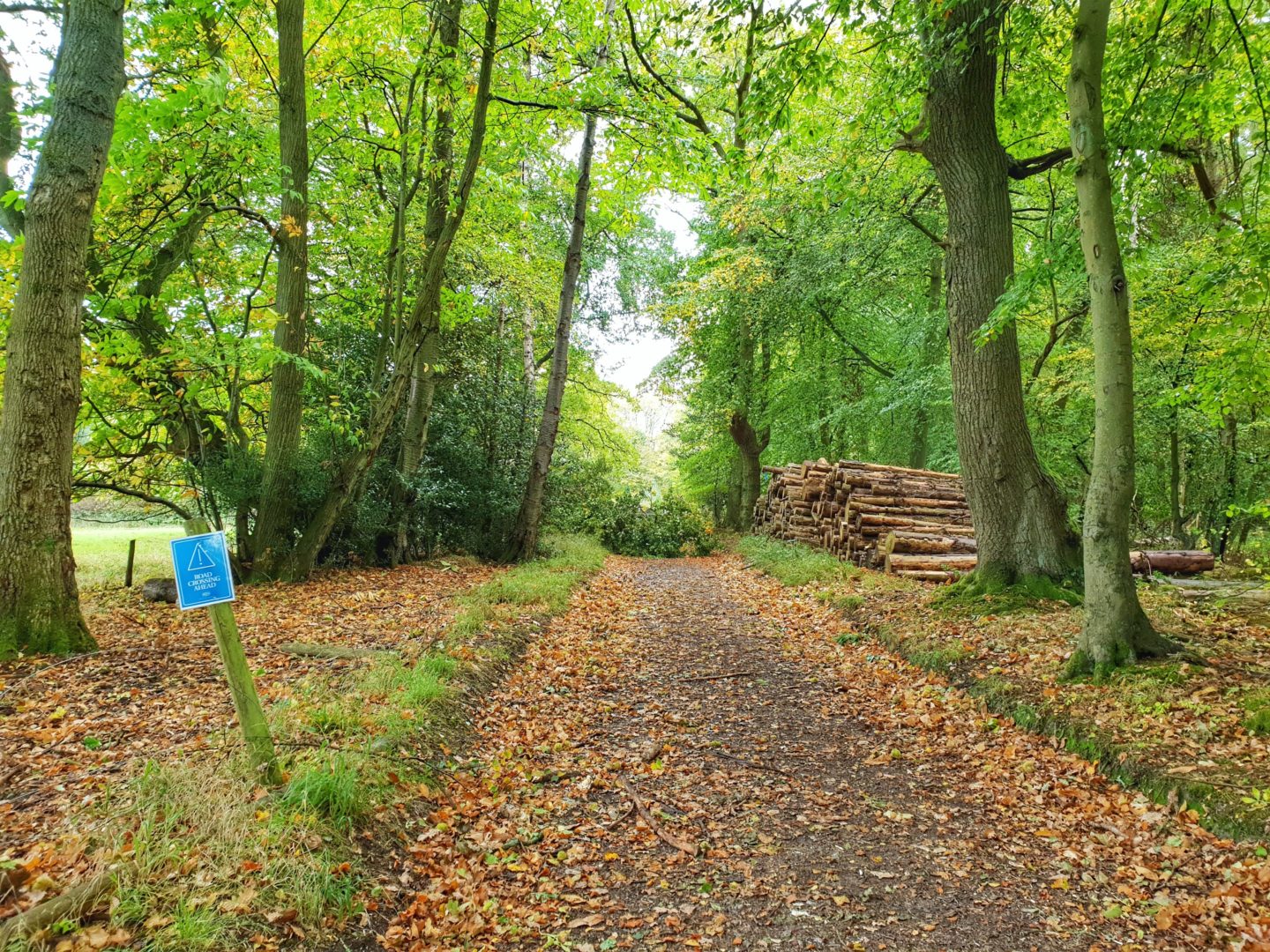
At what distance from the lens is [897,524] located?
11.5 metres

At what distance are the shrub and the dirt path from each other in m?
12.8

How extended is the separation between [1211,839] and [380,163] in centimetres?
1423

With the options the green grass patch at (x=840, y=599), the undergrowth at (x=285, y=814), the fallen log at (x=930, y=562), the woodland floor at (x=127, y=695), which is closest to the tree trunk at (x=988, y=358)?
the green grass patch at (x=840, y=599)

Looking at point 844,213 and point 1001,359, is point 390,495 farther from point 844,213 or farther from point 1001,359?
point 1001,359

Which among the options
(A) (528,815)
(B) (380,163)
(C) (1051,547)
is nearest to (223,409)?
(B) (380,163)

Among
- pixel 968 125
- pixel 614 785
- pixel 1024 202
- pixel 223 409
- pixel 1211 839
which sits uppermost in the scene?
pixel 1024 202

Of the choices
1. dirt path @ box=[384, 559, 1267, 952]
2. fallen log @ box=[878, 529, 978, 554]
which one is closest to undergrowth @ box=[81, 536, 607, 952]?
dirt path @ box=[384, 559, 1267, 952]

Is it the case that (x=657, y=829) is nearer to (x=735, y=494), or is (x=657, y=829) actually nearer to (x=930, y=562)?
(x=930, y=562)

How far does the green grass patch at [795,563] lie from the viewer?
35.5 feet

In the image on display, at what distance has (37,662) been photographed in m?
4.94

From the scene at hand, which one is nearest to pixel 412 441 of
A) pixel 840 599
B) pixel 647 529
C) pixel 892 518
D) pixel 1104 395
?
pixel 840 599

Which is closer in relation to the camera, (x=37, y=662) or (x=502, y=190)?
(x=37, y=662)

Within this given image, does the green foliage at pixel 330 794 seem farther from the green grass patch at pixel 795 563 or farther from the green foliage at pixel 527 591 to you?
the green grass patch at pixel 795 563

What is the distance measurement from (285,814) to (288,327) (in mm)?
8470
